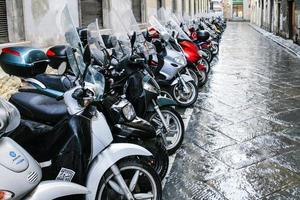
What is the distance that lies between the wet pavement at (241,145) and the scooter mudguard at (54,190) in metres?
1.10

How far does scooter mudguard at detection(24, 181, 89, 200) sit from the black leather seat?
1.66 ft

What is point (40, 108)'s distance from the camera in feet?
8.31

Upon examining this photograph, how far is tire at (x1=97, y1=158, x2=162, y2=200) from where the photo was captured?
239 centimetres

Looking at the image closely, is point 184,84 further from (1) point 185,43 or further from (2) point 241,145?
(2) point 241,145

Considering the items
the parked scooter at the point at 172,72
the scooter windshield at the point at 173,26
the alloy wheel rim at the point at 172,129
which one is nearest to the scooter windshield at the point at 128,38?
the parked scooter at the point at 172,72

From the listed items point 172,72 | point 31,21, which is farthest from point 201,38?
point 31,21

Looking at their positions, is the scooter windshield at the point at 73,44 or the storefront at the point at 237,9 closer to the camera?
the scooter windshield at the point at 73,44

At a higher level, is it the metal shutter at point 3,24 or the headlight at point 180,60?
the metal shutter at point 3,24

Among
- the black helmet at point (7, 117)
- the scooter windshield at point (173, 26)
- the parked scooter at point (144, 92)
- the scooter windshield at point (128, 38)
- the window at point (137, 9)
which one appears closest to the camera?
the black helmet at point (7, 117)

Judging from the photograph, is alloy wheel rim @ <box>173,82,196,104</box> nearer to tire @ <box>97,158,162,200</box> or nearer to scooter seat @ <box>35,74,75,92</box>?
scooter seat @ <box>35,74,75,92</box>

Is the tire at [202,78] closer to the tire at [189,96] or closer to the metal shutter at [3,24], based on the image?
the tire at [189,96]

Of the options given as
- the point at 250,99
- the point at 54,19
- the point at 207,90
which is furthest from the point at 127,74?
the point at 207,90

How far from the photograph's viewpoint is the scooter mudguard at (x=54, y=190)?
6.49ft

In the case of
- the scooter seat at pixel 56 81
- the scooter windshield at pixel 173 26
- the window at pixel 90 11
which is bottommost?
the scooter seat at pixel 56 81
